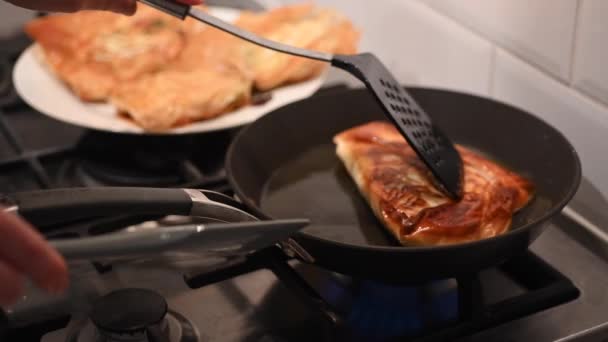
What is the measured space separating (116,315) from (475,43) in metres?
0.52

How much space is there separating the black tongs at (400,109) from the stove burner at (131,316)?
25 cm

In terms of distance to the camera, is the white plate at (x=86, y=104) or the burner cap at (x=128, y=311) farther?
the white plate at (x=86, y=104)

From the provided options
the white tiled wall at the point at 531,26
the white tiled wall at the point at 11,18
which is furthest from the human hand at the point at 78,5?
the white tiled wall at the point at 11,18

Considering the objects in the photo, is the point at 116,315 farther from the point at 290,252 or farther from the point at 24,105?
the point at 24,105

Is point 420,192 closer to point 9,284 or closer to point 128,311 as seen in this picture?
point 128,311

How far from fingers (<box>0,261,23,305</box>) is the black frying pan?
0.86 feet

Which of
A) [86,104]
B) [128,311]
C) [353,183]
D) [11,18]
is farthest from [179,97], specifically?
[11,18]

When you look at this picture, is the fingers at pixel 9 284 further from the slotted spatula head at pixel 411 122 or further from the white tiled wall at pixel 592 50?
the white tiled wall at pixel 592 50

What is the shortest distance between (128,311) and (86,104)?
0.44 m

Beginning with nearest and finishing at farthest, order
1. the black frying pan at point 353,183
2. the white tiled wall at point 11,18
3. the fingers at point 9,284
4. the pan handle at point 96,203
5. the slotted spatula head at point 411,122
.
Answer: the fingers at point 9,284
the pan handle at point 96,203
the black frying pan at point 353,183
the slotted spatula head at point 411,122
the white tiled wall at point 11,18

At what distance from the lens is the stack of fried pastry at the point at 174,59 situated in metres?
1.00

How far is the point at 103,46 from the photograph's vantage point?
1.16m

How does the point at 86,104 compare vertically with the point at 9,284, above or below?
below

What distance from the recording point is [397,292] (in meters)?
0.73
